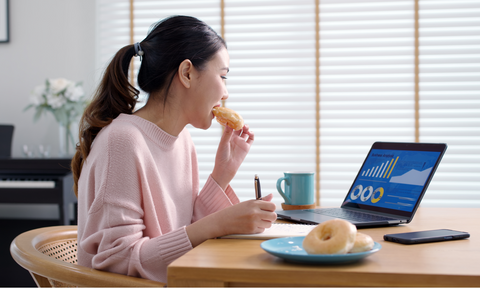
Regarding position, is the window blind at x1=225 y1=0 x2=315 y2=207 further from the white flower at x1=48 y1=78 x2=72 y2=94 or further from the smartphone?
the smartphone

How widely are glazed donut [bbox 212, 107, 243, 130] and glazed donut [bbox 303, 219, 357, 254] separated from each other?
0.70m

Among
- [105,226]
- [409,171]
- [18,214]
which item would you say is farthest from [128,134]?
→ [18,214]

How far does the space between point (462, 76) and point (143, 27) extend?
2299 mm

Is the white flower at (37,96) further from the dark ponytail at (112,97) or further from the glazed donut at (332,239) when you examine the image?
the glazed donut at (332,239)

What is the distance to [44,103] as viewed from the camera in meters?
2.86

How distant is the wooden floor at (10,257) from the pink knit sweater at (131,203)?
83.1 inches

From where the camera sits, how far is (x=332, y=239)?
2.23 feet

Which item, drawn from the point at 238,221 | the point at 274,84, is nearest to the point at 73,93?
the point at 274,84

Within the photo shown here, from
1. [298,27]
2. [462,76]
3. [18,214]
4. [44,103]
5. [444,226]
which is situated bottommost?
[18,214]

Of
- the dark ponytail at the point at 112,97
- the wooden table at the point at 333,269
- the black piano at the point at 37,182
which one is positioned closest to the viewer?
the wooden table at the point at 333,269

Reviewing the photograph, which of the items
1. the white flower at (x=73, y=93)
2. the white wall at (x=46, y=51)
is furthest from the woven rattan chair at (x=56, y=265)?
the white wall at (x=46, y=51)

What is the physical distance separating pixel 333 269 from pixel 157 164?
66cm

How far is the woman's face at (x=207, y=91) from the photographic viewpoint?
1232 millimetres

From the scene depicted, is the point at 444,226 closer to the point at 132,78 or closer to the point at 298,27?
the point at 298,27
